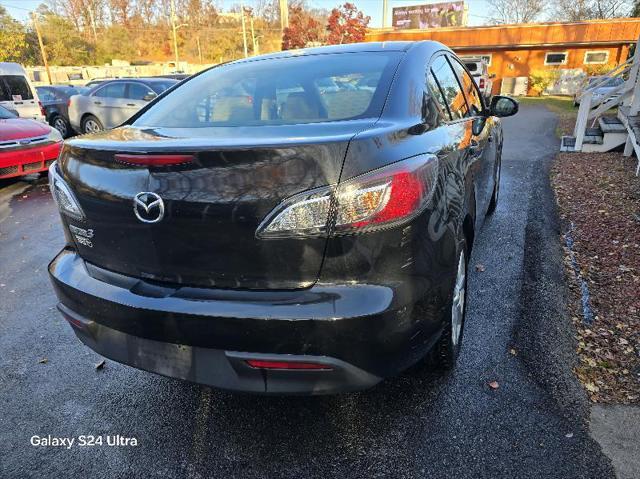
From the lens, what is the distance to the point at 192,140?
69.8 inches

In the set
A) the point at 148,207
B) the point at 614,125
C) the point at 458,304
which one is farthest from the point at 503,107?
the point at 614,125

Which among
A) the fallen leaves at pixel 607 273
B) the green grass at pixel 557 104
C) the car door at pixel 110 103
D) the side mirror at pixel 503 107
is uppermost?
the side mirror at pixel 503 107

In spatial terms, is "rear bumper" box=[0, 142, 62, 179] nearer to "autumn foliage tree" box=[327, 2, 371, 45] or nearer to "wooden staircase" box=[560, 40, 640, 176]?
"wooden staircase" box=[560, 40, 640, 176]

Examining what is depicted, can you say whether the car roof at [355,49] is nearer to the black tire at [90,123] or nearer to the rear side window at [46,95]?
the black tire at [90,123]

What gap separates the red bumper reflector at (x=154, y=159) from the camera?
65.0 inches

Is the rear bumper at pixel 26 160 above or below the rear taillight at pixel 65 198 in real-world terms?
below

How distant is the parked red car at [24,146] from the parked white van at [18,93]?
326cm

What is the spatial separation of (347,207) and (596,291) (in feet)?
8.74

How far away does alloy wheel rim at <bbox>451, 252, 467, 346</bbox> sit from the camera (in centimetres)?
234

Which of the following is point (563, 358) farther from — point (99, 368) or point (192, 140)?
point (99, 368)

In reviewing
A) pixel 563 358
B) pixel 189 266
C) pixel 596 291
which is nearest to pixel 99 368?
pixel 189 266

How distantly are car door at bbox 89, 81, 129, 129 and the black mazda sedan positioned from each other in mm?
9609

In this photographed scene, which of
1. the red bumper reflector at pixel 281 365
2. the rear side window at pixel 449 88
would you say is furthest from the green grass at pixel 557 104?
the red bumper reflector at pixel 281 365

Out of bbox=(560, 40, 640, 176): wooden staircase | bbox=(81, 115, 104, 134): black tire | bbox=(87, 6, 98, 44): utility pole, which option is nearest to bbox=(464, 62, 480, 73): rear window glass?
A: bbox=(560, 40, 640, 176): wooden staircase
